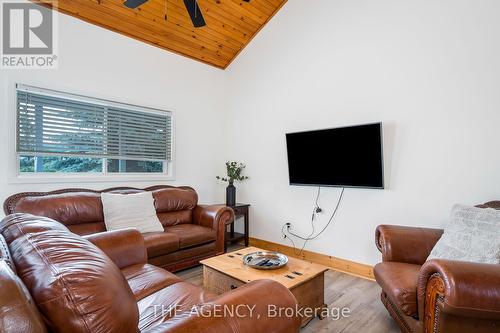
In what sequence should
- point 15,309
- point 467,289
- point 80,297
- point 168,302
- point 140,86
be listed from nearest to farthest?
point 15,309 → point 80,297 → point 467,289 → point 168,302 → point 140,86

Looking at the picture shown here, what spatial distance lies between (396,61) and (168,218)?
307cm

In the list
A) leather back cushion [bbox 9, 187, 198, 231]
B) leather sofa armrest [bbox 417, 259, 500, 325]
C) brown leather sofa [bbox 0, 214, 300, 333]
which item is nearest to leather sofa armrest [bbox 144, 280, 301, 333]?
brown leather sofa [bbox 0, 214, 300, 333]

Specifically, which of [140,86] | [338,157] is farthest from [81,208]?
[338,157]

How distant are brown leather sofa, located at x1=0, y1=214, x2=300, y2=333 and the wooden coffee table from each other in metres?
0.62

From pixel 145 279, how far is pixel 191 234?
127cm

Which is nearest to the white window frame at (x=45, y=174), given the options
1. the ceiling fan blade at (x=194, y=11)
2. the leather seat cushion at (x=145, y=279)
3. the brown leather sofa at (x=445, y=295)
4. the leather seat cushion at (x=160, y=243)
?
the leather seat cushion at (x=160, y=243)

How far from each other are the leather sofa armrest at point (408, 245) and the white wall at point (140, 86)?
2.78 meters

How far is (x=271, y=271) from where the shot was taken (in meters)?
1.98

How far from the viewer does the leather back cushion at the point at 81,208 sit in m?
2.50

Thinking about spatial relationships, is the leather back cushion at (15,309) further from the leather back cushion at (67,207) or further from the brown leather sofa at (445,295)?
the leather back cushion at (67,207)

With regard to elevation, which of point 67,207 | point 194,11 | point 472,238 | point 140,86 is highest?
point 194,11

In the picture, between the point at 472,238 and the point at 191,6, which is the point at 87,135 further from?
the point at 472,238

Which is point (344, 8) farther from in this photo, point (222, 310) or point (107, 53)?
point (222, 310)

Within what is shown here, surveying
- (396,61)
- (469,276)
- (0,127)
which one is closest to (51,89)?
(0,127)
